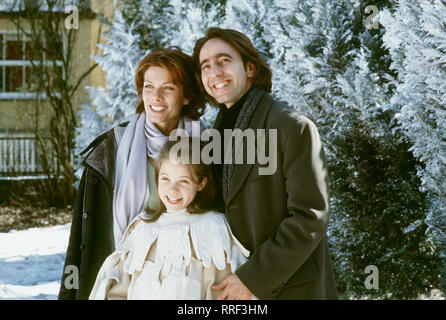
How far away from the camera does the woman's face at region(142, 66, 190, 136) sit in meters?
2.83

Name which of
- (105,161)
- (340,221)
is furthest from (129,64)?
(105,161)

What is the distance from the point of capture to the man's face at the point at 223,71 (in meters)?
2.56

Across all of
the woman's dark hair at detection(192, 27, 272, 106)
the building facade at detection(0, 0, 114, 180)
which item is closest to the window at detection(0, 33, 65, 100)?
the building facade at detection(0, 0, 114, 180)

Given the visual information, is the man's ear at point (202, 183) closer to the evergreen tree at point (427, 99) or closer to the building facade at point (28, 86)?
the evergreen tree at point (427, 99)

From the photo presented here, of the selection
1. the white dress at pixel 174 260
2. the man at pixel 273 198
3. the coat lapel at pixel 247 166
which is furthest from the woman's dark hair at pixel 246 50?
the white dress at pixel 174 260

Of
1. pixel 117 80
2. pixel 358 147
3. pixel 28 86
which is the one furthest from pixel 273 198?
pixel 28 86

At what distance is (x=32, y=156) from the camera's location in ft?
36.6

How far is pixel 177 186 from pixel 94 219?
2.09 feet

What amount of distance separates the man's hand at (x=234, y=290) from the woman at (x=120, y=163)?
0.61 meters

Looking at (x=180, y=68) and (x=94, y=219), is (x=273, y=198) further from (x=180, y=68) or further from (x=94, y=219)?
(x=94, y=219)

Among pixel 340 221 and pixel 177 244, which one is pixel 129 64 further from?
pixel 177 244

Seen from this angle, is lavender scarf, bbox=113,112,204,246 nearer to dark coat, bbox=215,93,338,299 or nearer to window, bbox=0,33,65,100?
dark coat, bbox=215,93,338,299

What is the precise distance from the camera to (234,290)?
230 centimetres

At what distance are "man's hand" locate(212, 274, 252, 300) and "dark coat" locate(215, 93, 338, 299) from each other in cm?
3
